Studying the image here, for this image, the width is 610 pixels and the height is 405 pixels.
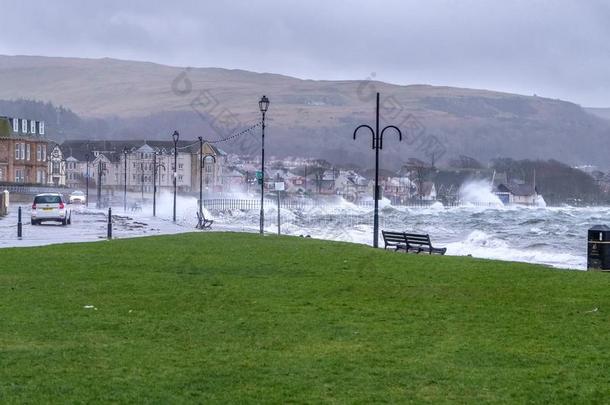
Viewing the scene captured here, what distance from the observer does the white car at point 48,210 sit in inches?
1833

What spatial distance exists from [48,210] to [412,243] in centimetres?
2021

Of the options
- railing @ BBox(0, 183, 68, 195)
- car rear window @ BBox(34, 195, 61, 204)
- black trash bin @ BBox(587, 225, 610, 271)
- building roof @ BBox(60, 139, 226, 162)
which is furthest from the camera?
building roof @ BBox(60, 139, 226, 162)

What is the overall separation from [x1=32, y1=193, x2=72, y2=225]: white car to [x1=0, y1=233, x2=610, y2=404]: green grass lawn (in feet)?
86.0

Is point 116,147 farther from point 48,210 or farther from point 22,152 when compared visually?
point 48,210

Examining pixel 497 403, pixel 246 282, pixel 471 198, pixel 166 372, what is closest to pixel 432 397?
pixel 497 403

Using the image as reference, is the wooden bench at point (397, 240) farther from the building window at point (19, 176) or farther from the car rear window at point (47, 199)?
the building window at point (19, 176)

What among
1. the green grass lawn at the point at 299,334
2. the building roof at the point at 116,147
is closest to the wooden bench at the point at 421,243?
the green grass lawn at the point at 299,334

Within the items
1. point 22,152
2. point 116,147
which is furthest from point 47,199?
point 116,147

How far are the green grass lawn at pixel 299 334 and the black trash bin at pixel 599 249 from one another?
3787mm

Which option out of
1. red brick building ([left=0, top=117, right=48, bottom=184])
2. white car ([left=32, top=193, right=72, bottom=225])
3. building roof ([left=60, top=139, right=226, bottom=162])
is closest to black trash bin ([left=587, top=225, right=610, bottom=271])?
white car ([left=32, top=193, right=72, bottom=225])

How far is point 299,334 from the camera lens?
39.0ft

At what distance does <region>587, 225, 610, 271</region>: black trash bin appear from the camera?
24470mm

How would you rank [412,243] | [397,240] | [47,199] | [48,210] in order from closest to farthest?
[412,243]
[397,240]
[48,210]
[47,199]

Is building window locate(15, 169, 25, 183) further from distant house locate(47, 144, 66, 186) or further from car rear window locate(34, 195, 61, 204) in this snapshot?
car rear window locate(34, 195, 61, 204)
